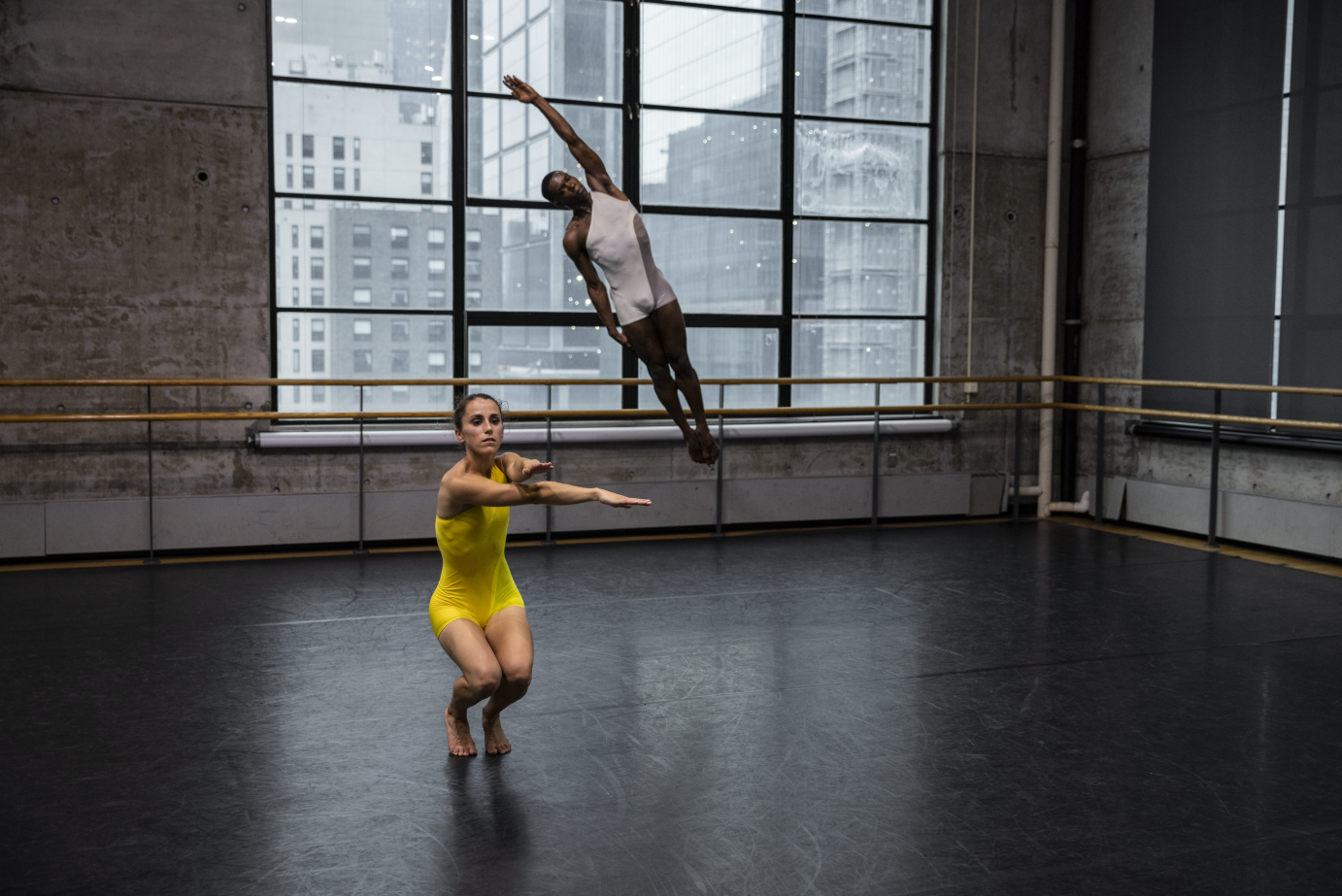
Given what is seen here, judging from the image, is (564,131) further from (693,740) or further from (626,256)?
(693,740)

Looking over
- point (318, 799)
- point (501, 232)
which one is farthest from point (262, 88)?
point (318, 799)

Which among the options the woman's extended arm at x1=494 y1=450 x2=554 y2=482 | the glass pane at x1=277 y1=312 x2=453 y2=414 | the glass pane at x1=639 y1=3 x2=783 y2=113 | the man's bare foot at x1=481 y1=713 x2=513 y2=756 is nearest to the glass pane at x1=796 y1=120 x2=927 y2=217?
the glass pane at x1=639 y1=3 x2=783 y2=113

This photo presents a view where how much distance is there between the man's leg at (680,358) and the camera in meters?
3.47

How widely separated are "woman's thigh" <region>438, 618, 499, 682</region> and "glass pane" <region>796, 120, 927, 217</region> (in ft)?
17.3

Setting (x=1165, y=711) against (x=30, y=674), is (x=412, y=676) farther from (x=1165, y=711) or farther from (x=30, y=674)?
(x=1165, y=711)

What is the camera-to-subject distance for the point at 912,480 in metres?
8.05

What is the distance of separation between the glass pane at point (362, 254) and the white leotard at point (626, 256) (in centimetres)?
393

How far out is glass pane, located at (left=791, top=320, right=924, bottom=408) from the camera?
8047 millimetres

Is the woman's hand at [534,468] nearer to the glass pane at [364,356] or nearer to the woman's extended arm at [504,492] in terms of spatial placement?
the woman's extended arm at [504,492]

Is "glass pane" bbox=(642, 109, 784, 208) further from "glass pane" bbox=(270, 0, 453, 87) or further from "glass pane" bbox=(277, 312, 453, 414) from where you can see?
"glass pane" bbox=(277, 312, 453, 414)

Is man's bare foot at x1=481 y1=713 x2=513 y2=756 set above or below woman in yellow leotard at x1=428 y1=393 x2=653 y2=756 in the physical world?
below

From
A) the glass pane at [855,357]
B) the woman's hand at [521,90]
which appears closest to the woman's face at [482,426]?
the woman's hand at [521,90]

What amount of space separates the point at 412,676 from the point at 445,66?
14.1 ft

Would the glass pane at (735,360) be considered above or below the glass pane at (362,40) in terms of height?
below
